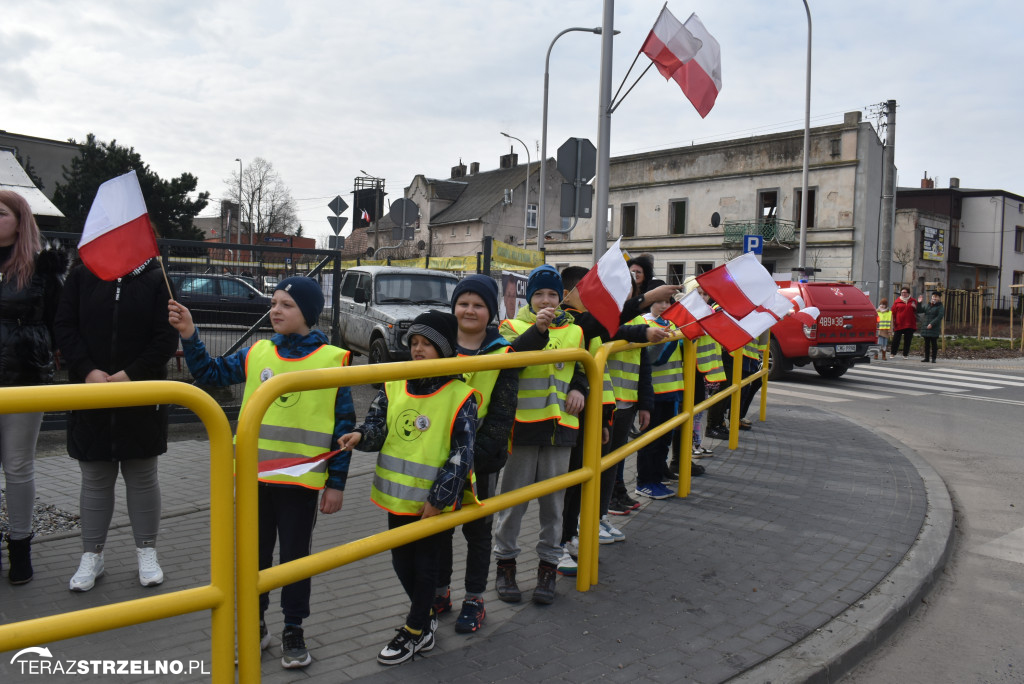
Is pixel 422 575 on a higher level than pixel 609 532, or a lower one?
higher

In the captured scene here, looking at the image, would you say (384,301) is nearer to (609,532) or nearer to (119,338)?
(609,532)

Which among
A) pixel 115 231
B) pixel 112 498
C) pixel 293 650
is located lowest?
pixel 293 650

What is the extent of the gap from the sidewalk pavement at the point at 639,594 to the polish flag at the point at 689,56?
196 inches

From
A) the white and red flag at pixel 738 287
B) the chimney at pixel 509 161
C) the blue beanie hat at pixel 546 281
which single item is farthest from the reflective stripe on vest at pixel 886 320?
the chimney at pixel 509 161

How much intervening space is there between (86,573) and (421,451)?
2003 mm

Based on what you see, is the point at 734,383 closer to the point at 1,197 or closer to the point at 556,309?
the point at 556,309

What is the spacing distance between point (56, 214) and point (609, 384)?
42.4ft

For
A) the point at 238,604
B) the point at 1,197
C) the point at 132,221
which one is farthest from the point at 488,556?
the point at 1,197

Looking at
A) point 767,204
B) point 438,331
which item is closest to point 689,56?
point 438,331

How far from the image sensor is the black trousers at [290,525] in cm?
318

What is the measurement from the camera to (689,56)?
29.6 ft

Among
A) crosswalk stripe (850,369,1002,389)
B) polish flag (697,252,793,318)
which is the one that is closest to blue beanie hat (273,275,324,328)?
polish flag (697,252,793,318)

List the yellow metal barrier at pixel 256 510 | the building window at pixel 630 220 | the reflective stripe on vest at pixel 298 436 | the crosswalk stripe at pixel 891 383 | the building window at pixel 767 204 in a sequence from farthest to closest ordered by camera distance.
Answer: the building window at pixel 630 220 → the building window at pixel 767 204 → the crosswalk stripe at pixel 891 383 → the reflective stripe on vest at pixel 298 436 → the yellow metal barrier at pixel 256 510

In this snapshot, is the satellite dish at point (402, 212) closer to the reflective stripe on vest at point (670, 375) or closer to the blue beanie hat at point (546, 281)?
the reflective stripe on vest at point (670, 375)
